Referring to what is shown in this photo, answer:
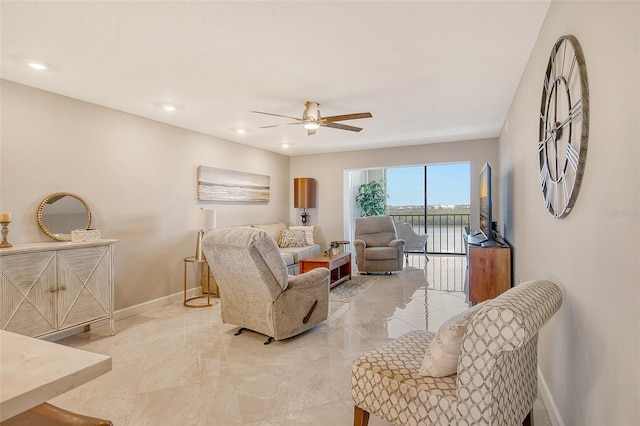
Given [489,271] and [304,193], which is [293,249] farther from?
[489,271]

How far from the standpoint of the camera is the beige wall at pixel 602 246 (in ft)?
3.40

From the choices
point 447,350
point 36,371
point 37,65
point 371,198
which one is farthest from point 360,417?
point 371,198

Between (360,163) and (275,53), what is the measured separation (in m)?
4.26

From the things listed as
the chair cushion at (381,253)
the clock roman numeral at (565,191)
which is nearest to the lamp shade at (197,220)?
the chair cushion at (381,253)

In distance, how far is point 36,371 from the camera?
75 cm

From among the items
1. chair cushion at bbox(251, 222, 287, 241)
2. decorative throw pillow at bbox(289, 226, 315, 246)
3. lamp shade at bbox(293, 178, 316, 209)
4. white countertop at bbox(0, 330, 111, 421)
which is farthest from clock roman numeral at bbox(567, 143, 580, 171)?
lamp shade at bbox(293, 178, 316, 209)

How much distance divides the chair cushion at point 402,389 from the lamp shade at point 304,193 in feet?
16.7

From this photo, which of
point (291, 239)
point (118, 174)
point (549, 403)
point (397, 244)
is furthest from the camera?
point (291, 239)

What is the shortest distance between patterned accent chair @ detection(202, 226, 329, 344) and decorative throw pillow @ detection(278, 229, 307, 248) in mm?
2962

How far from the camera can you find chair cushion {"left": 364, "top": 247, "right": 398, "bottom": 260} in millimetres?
5930

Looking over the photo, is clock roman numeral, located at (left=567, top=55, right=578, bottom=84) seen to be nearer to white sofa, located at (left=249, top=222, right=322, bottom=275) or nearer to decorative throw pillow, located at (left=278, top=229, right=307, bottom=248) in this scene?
white sofa, located at (left=249, top=222, right=322, bottom=275)

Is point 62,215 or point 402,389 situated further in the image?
point 62,215

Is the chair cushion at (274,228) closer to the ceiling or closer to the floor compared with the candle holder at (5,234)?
closer to the floor

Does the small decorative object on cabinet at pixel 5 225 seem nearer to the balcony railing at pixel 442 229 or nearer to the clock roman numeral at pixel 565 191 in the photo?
the clock roman numeral at pixel 565 191
